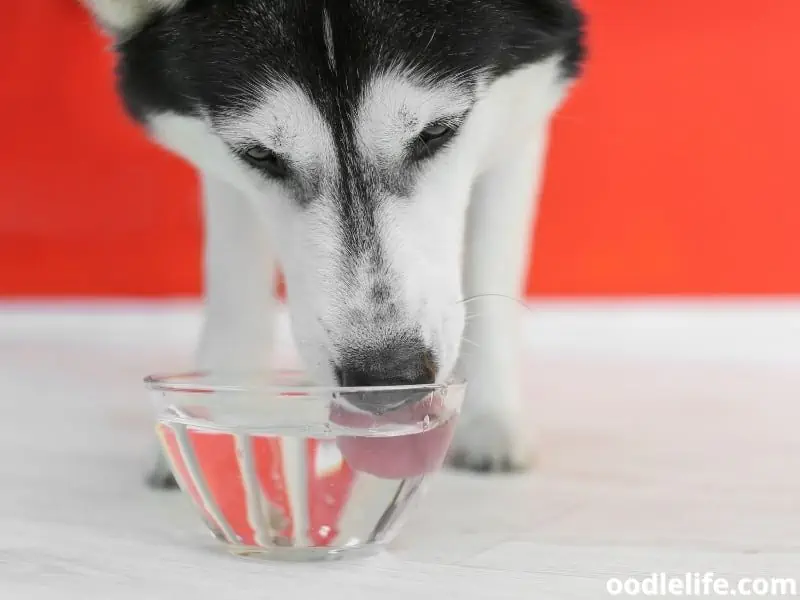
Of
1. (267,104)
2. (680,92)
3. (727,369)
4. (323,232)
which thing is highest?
(680,92)

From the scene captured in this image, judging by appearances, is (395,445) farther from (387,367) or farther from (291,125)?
(291,125)

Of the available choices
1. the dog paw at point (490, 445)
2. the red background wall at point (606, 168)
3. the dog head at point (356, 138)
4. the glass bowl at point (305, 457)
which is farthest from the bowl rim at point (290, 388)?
the red background wall at point (606, 168)

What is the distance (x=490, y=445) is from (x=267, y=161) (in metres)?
0.55

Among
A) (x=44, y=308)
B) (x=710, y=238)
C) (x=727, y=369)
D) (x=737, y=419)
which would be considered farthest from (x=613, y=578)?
(x=44, y=308)

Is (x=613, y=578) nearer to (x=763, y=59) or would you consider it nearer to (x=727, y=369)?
(x=727, y=369)

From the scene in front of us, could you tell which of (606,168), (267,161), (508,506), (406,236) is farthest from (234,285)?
(606,168)

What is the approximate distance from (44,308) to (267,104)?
2.43 m

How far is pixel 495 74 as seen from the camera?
129cm

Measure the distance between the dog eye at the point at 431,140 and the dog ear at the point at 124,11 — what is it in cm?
38

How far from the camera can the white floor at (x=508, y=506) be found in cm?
91

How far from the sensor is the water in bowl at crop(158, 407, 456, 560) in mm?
937

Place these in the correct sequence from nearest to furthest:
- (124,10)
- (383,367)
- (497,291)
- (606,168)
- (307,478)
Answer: (307,478)
(383,367)
(124,10)
(497,291)
(606,168)

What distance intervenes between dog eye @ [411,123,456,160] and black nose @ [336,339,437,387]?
261 mm

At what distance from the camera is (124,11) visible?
1.33 metres
